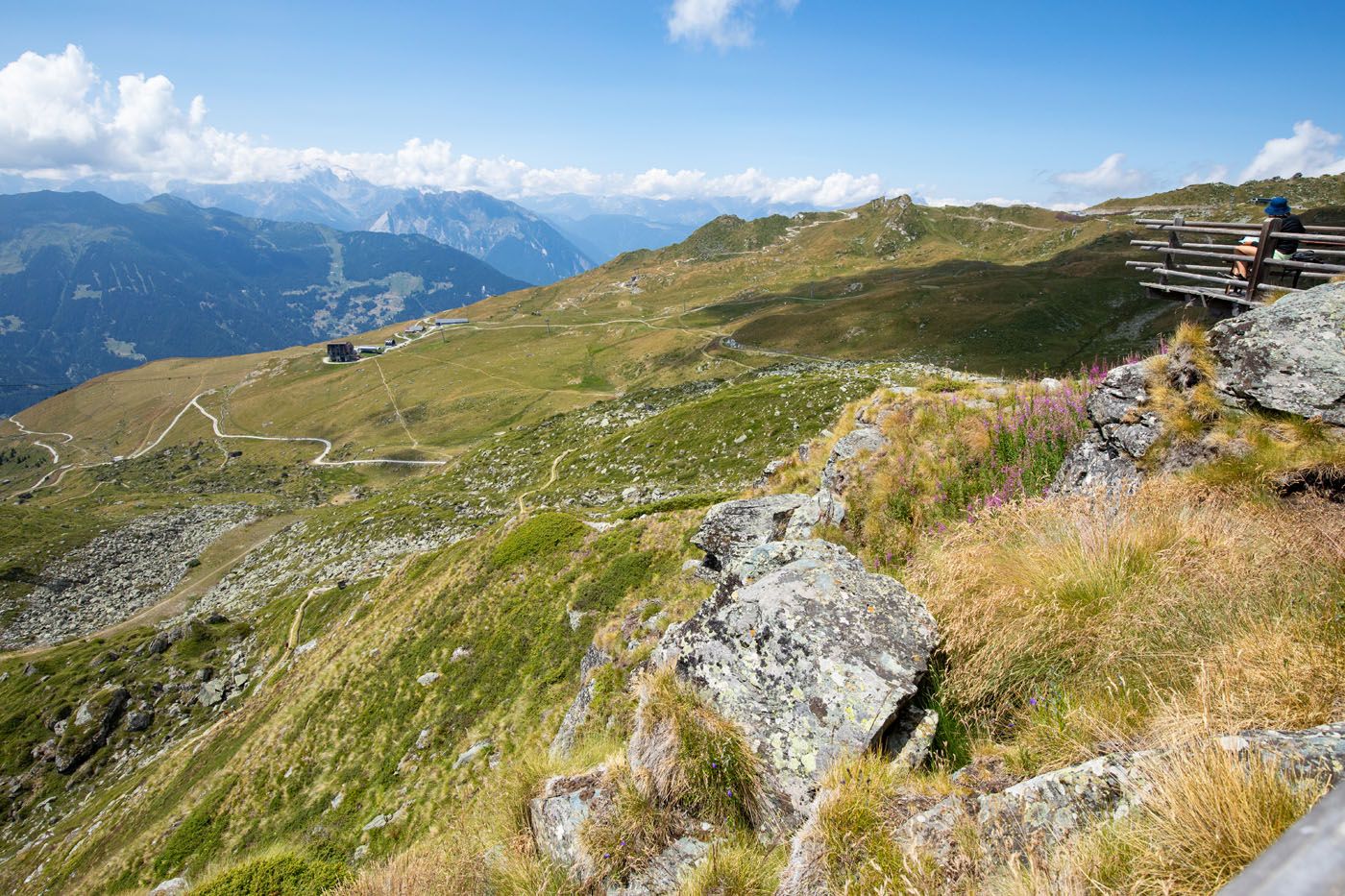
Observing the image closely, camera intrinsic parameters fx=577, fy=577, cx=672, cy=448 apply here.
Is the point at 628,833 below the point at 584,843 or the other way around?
the other way around

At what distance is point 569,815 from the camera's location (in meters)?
6.15

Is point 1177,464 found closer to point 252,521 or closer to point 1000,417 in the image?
point 1000,417

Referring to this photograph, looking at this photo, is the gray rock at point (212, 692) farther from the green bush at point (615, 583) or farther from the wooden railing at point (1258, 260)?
the wooden railing at point (1258, 260)

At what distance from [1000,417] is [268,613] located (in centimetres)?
5539

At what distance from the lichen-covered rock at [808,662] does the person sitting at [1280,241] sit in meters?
10.0

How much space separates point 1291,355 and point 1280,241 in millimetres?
4676

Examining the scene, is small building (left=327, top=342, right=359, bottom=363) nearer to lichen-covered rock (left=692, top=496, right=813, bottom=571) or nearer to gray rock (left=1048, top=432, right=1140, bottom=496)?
lichen-covered rock (left=692, top=496, right=813, bottom=571)

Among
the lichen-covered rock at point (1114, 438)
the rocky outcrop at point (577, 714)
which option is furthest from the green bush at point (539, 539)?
the lichen-covered rock at point (1114, 438)

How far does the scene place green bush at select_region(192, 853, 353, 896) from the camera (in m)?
8.81

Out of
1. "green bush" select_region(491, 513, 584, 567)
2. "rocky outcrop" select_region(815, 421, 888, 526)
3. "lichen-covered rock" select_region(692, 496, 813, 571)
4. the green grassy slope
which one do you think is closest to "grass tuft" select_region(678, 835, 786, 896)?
"rocky outcrop" select_region(815, 421, 888, 526)

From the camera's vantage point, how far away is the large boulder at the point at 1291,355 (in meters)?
7.16

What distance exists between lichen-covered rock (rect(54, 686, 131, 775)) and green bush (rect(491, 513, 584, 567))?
32.3 metres

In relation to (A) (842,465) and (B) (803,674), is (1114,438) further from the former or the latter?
(B) (803,674)

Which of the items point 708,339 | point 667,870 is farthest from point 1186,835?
point 708,339
